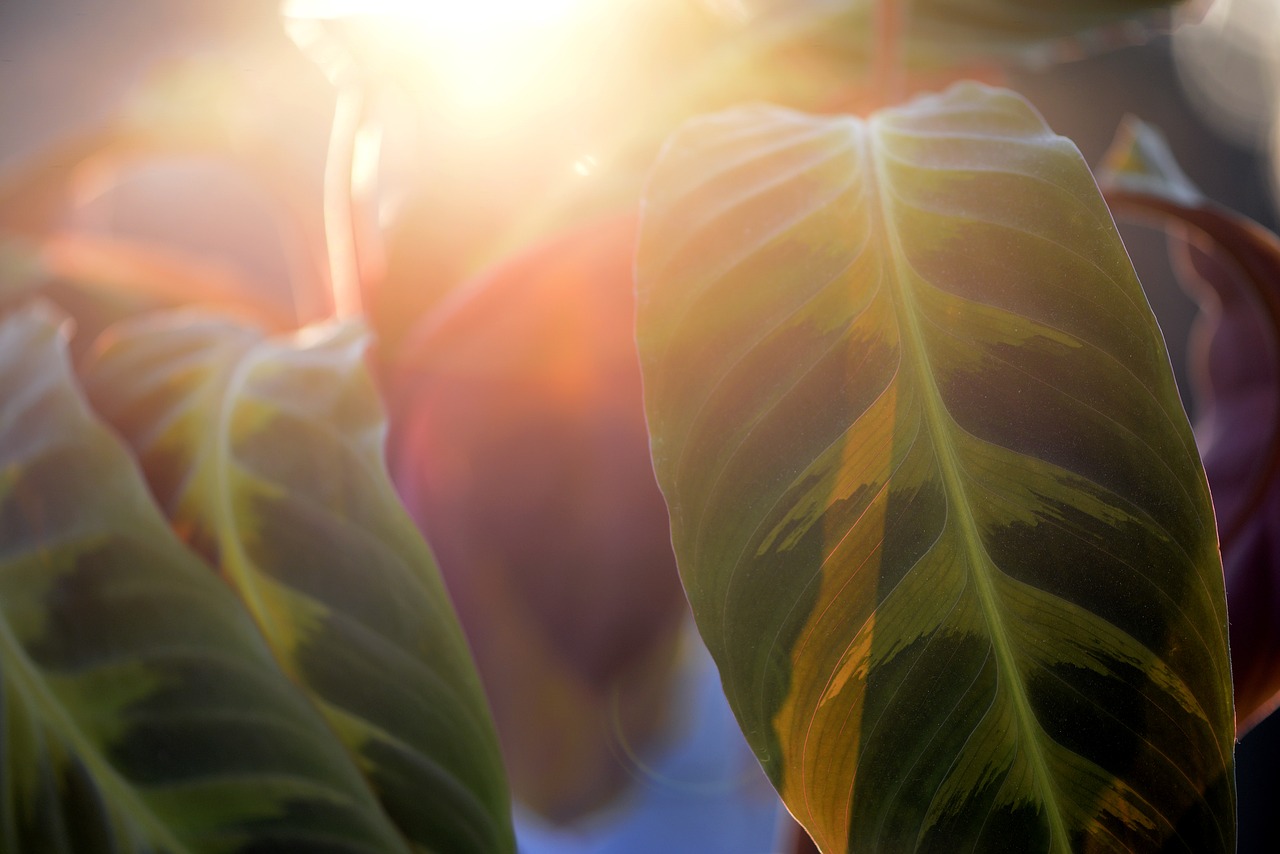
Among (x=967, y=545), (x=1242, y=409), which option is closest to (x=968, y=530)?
(x=967, y=545)

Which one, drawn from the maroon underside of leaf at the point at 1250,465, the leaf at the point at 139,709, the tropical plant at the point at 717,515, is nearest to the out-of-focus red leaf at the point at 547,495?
the tropical plant at the point at 717,515

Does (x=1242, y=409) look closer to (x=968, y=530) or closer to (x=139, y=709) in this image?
(x=968, y=530)

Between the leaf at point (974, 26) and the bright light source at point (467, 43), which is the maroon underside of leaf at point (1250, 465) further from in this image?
the bright light source at point (467, 43)

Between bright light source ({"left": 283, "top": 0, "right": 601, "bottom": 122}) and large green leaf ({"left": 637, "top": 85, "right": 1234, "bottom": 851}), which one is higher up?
bright light source ({"left": 283, "top": 0, "right": 601, "bottom": 122})

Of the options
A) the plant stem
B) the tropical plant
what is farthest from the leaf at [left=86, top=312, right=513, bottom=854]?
the plant stem

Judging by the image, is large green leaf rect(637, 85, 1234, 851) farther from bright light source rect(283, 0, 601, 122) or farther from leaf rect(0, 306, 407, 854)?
bright light source rect(283, 0, 601, 122)
